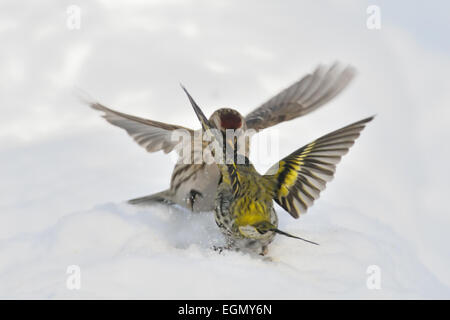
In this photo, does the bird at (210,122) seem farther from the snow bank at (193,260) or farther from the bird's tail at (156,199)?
the snow bank at (193,260)

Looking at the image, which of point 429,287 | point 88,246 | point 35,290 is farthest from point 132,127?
point 429,287

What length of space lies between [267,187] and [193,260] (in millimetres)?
537

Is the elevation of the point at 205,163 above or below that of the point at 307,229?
above

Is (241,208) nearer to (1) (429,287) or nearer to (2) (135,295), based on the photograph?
(2) (135,295)

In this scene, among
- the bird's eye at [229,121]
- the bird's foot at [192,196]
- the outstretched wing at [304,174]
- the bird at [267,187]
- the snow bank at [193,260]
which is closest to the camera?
the snow bank at [193,260]

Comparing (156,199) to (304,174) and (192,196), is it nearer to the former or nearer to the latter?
(192,196)

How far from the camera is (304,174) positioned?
9.20ft

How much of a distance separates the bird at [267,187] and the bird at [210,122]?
396 mm

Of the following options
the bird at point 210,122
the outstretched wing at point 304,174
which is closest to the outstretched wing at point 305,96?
the bird at point 210,122

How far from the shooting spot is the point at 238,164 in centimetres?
290

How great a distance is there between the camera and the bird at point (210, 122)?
10.6ft

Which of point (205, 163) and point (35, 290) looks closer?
point (35, 290)

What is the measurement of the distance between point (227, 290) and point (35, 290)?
0.81 metres

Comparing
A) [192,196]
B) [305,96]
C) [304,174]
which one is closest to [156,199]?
[192,196]
